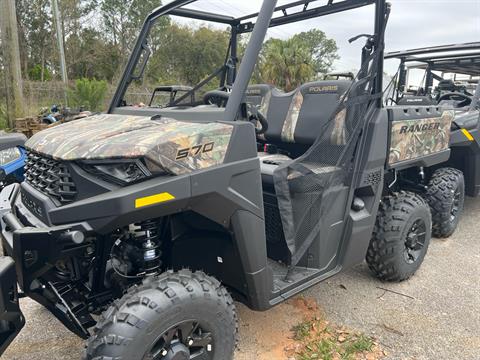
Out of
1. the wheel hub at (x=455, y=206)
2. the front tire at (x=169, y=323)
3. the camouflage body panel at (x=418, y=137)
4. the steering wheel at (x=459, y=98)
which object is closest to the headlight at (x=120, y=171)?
the front tire at (x=169, y=323)

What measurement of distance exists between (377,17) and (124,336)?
241cm

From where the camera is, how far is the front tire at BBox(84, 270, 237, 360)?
173 centimetres

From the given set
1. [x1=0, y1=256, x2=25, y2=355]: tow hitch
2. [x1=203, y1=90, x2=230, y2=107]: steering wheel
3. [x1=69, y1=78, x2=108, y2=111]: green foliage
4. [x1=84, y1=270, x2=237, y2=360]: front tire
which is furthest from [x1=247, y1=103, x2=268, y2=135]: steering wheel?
[x1=69, y1=78, x2=108, y2=111]: green foliage

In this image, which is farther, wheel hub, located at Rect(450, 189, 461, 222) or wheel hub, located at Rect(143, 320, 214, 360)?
wheel hub, located at Rect(450, 189, 461, 222)

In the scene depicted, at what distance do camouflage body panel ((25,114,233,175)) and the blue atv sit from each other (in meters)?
2.18

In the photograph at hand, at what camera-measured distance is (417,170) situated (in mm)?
4141

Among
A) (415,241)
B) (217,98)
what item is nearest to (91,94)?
(217,98)

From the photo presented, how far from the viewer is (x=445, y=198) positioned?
4.16 m

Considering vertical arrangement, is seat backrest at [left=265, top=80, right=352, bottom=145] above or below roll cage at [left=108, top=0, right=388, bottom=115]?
below

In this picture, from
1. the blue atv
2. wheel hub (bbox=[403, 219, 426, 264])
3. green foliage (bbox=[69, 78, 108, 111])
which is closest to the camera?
wheel hub (bbox=[403, 219, 426, 264])

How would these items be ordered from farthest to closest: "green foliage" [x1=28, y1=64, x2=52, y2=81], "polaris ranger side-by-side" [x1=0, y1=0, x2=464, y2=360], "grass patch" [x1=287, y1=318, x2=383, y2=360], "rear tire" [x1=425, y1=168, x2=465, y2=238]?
"green foliage" [x1=28, y1=64, x2=52, y2=81], "rear tire" [x1=425, y1=168, x2=465, y2=238], "grass patch" [x1=287, y1=318, x2=383, y2=360], "polaris ranger side-by-side" [x1=0, y1=0, x2=464, y2=360]

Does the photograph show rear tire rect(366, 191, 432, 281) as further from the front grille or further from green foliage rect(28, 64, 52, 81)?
green foliage rect(28, 64, 52, 81)

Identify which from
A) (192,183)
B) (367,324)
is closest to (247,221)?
(192,183)

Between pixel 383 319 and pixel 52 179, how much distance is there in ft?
7.83
